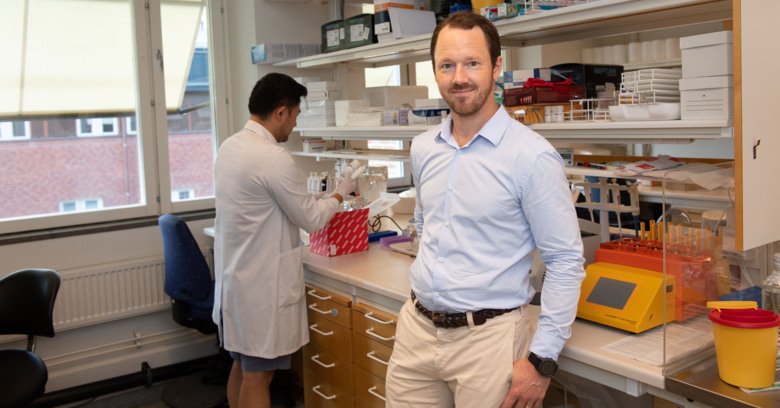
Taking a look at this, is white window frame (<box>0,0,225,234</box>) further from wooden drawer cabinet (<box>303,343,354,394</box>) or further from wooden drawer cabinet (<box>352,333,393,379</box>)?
wooden drawer cabinet (<box>352,333,393,379</box>)

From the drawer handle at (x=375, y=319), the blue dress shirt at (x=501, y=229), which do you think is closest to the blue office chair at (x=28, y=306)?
the drawer handle at (x=375, y=319)

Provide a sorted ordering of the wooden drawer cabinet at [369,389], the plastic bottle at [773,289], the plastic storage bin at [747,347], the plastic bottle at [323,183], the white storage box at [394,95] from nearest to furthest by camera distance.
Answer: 1. the plastic storage bin at [747,347]
2. the plastic bottle at [773,289]
3. the wooden drawer cabinet at [369,389]
4. the white storage box at [394,95]
5. the plastic bottle at [323,183]

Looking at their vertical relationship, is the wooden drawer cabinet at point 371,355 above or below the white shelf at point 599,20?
below

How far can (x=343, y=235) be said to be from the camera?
3.20 metres

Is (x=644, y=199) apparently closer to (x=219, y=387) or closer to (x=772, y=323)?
(x=772, y=323)

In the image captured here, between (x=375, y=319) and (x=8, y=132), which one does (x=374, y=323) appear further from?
(x=8, y=132)

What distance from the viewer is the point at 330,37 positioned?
3.54 metres

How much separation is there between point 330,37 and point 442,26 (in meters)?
1.86

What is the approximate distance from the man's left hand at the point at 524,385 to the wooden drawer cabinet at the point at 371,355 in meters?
0.89

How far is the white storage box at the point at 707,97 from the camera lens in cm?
185

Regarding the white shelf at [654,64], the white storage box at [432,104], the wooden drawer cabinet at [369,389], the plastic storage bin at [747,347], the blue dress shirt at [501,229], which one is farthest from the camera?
the white shelf at [654,64]

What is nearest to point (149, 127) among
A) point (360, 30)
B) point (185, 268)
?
point (185, 268)

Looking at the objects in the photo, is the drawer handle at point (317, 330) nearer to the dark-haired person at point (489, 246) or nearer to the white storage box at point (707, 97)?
the dark-haired person at point (489, 246)

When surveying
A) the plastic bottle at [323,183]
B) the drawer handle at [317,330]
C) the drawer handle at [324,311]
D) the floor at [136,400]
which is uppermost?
the plastic bottle at [323,183]
